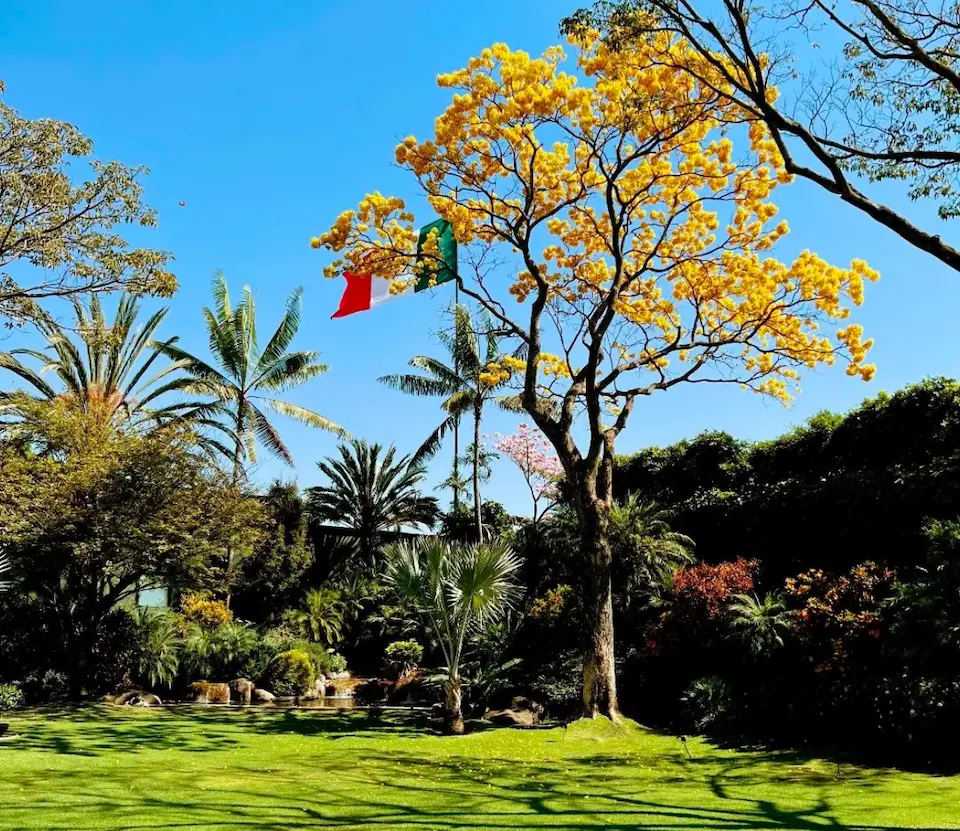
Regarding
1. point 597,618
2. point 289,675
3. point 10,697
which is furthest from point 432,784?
point 289,675

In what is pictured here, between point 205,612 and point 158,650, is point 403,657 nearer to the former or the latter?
point 205,612

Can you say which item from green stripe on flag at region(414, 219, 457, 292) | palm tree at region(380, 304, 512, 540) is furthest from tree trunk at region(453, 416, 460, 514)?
green stripe on flag at region(414, 219, 457, 292)

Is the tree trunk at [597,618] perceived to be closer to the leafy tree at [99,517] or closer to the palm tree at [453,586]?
the palm tree at [453,586]

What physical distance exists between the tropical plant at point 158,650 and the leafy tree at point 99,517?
776mm

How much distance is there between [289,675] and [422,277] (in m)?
8.92

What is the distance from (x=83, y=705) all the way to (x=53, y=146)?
8993 millimetres

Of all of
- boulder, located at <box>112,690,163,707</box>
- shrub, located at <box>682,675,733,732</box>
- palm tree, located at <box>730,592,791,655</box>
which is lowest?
boulder, located at <box>112,690,163,707</box>

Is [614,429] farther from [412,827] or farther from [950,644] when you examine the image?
[412,827]

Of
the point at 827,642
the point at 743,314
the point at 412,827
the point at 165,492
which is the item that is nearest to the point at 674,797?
the point at 412,827

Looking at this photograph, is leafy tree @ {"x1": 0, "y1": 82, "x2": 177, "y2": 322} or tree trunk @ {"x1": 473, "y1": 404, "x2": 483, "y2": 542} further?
tree trunk @ {"x1": 473, "y1": 404, "x2": 483, "y2": 542}

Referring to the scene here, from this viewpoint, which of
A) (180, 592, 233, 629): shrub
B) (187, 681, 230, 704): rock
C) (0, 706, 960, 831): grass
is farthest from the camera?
(180, 592, 233, 629): shrub

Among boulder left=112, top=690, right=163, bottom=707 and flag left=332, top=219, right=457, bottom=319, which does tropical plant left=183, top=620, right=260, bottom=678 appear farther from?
flag left=332, top=219, right=457, bottom=319

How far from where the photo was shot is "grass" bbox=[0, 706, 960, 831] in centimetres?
533

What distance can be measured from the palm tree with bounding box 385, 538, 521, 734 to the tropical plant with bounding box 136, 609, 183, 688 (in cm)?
698
